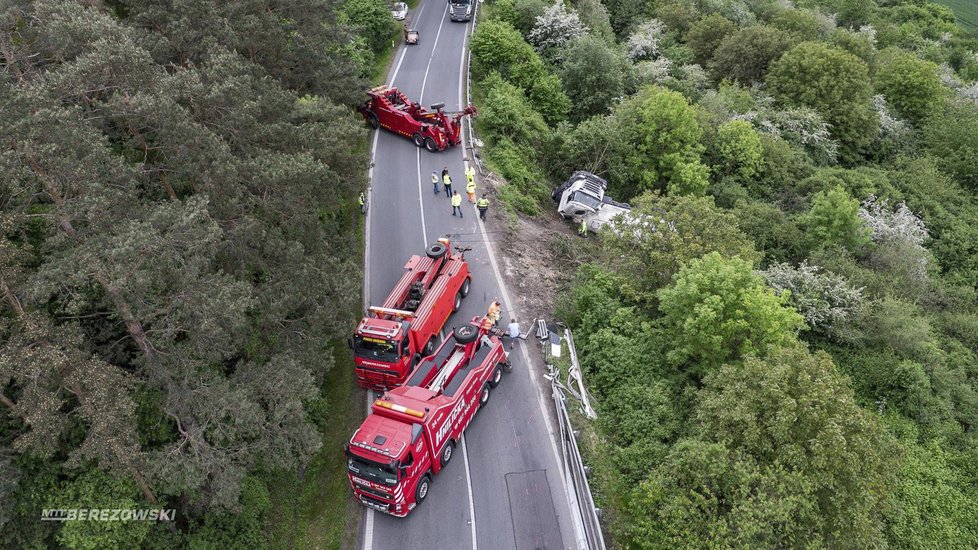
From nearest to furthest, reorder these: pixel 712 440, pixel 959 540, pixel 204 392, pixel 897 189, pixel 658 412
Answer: pixel 204 392 → pixel 712 440 → pixel 658 412 → pixel 959 540 → pixel 897 189

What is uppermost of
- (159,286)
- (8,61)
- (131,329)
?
(8,61)

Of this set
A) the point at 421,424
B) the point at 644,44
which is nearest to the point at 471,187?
the point at 421,424

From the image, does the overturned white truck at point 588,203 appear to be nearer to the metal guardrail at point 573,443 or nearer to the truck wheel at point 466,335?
the metal guardrail at point 573,443

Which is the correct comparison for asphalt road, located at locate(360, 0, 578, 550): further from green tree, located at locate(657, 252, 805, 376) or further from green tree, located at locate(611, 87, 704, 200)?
green tree, located at locate(611, 87, 704, 200)

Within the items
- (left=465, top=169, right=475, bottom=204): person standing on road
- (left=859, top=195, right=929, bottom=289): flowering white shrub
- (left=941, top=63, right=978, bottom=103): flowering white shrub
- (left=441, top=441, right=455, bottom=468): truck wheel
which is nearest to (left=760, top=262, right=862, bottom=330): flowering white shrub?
(left=859, top=195, right=929, bottom=289): flowering white shrub

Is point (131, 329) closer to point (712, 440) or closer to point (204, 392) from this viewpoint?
point (204, 392)

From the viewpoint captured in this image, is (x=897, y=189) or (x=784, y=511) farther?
(x=897, y=189)

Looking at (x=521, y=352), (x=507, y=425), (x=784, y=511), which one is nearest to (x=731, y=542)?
(x=784, y=511)
